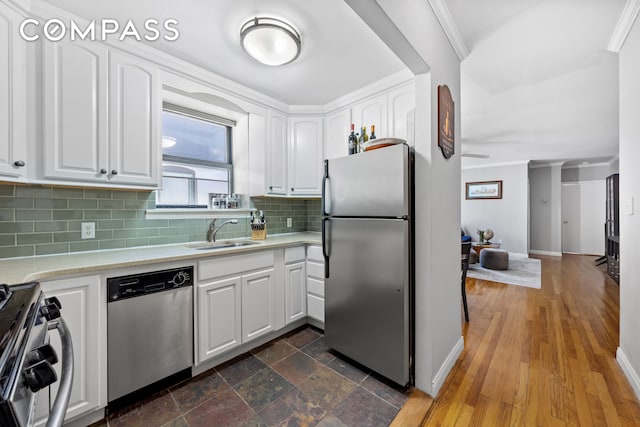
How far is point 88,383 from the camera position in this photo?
54.5 inches

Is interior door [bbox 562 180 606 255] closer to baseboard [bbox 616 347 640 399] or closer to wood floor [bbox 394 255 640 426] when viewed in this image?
wood floor [bbox 394 255 640 426]

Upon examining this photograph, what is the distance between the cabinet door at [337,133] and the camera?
107 inches

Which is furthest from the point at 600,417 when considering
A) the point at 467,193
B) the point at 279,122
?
the point at 467,193

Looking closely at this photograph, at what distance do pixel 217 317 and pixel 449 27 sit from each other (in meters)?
2.56

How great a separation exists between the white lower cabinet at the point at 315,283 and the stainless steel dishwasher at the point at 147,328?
3.54 ft

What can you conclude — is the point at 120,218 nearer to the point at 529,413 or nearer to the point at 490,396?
the point at 490,396

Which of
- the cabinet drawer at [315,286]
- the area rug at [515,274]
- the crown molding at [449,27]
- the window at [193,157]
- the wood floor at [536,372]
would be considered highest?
the crown molding at [449,27]

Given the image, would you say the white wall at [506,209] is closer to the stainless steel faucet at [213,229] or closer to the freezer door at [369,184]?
the freezer door at [369,184]

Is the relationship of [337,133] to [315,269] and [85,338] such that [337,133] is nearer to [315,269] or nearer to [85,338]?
[315,269]

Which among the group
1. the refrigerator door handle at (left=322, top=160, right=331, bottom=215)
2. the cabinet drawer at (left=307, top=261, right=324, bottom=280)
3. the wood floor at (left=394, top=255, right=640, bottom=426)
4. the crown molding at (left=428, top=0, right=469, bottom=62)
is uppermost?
the crown molding at (left=428, top=0, right=469, bottom=62)

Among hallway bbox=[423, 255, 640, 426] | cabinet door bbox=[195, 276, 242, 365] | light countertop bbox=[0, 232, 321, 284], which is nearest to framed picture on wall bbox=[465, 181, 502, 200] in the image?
hallway bbox=[423, 255, 640, 426]

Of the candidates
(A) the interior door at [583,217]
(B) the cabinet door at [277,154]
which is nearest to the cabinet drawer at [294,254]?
(B) the cabinet door at [277,154]

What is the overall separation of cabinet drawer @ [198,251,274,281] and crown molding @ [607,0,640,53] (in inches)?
113

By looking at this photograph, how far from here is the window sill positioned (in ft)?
6.98
